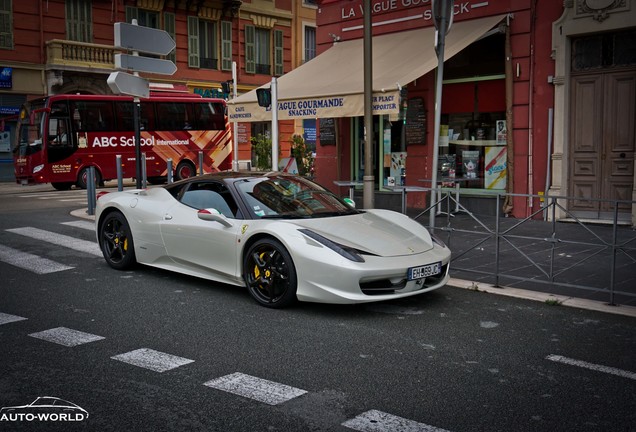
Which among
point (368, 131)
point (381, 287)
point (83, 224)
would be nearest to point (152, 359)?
point (381, 287)

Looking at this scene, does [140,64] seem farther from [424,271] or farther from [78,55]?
[78,55]

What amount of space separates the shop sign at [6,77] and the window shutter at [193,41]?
29.4 feet

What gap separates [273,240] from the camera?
6473 millimetres

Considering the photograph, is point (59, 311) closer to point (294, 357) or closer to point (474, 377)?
point (294, 357)

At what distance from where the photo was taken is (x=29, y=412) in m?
3.93

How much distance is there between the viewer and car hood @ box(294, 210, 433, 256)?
249 inches

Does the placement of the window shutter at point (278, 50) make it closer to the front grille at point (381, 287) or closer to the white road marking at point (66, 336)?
the front grille at point (381, 287)

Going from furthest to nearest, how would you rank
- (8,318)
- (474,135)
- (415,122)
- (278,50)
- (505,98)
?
(278,50)
(415,122)
(474,135)
(505,98)
(8,318)

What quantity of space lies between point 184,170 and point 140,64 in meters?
16.7

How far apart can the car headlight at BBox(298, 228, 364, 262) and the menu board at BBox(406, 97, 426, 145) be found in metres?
8.94

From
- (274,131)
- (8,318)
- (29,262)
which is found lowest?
(8,318)

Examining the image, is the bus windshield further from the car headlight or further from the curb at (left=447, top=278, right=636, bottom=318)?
the car headlight

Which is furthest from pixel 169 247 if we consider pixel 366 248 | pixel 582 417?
pixel 582 417

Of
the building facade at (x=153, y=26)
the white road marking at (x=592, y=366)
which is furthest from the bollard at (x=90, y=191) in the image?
the building facade at (x=153, y=26)
